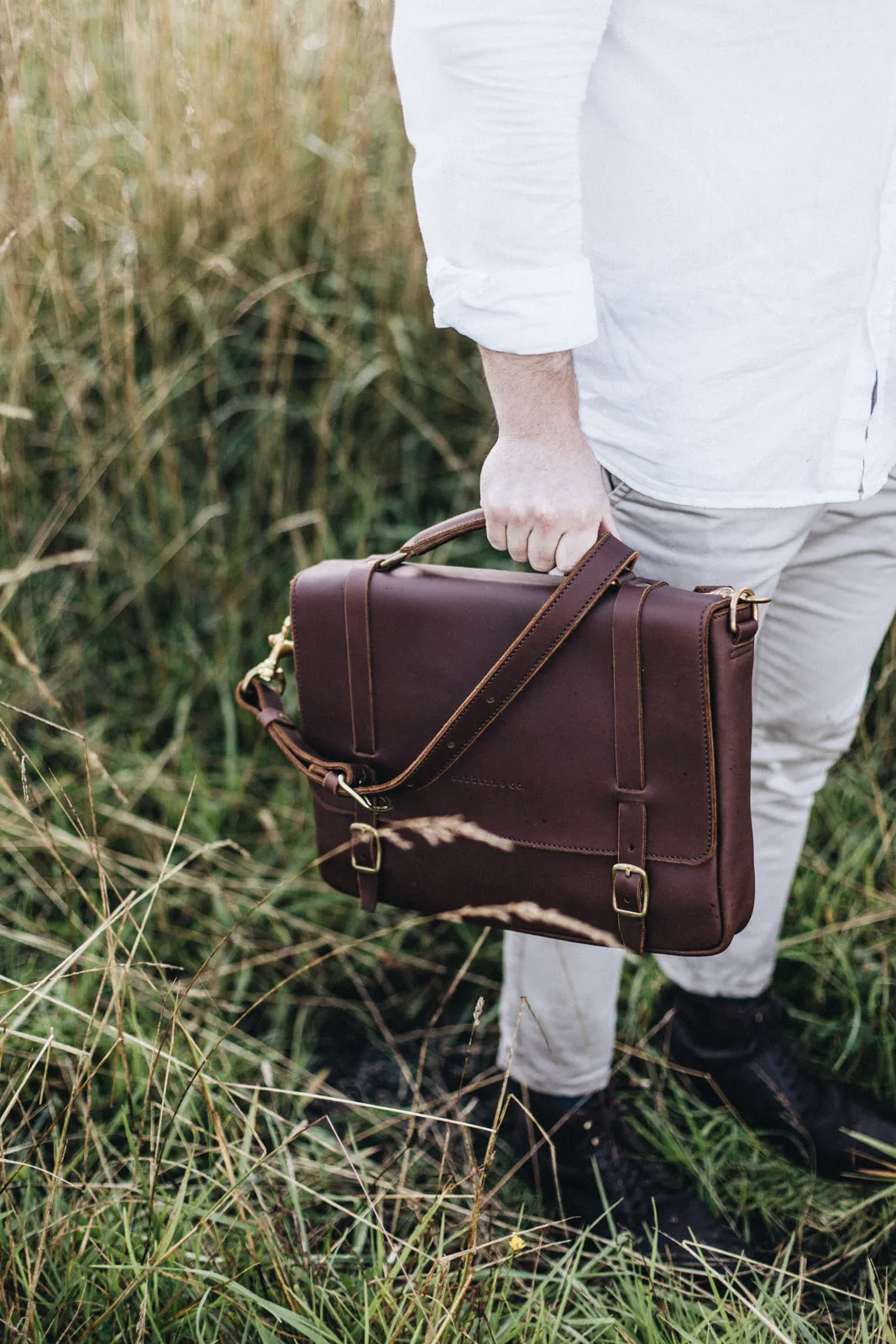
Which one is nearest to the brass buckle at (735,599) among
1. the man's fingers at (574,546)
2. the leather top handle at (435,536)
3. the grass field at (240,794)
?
the man's fingers at (574,546)

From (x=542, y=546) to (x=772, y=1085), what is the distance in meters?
0.93

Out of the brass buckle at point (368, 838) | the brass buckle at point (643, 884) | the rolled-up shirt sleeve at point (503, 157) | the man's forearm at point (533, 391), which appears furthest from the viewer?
the brass buckle at point (368, 838)

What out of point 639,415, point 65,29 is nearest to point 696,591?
point 639,415

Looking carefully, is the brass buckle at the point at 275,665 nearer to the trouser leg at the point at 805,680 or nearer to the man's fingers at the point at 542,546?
the man's fingers at the point at 542,546

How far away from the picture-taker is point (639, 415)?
3.42 ft

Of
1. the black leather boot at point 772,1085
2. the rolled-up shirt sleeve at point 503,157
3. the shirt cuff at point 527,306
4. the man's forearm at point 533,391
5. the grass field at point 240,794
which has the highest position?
the rolled-up shirt sleeve at point 503,157

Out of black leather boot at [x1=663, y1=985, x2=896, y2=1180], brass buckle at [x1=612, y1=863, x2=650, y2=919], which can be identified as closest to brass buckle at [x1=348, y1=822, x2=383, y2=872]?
brass buckle at [x1=612, y1=863, x2=650, y2=919]

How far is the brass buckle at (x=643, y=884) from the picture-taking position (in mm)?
1067

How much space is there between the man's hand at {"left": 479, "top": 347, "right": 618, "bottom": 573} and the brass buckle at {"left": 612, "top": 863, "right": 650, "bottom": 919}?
314 mm

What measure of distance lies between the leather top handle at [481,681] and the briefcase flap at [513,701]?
0.07ft

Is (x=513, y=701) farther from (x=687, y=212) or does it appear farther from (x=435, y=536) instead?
(x=687, y=212)

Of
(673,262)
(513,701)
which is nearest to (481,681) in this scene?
(513,701)

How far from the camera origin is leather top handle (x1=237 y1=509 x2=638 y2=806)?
3.29ft

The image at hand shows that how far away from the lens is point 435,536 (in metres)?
1.11
